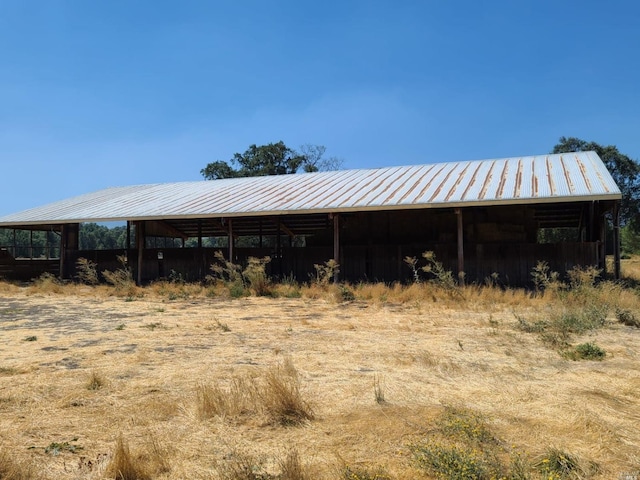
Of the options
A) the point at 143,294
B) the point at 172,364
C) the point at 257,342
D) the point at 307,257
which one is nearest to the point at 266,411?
the point at 172,364

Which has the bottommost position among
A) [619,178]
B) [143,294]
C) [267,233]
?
[143,294]

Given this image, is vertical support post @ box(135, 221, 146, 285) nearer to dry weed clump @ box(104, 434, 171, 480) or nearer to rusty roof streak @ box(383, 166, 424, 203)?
rusty roof streak @ box(383, 166, 424, 203)

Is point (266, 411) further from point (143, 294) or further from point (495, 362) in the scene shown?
point (143, 294)

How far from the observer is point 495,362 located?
6219 millimetres

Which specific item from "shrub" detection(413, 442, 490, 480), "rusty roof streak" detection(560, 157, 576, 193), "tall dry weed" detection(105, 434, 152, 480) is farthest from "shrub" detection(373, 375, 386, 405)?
"rusty roof streak" detection(560, 157, 576, 193)

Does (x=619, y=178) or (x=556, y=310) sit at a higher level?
(x=619, y=178)

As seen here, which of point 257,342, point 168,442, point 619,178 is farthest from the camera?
point 619,178

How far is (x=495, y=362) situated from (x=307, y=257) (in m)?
13.1

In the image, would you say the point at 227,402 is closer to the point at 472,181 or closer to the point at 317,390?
the point at 317,390

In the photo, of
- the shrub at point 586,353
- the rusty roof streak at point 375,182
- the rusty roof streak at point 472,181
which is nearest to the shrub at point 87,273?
the rusty roof streak at point 375,182

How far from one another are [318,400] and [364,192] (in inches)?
534

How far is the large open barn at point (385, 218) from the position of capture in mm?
15469

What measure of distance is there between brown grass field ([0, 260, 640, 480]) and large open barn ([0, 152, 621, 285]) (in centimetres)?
640

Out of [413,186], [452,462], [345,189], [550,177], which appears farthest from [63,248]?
[452,462]
